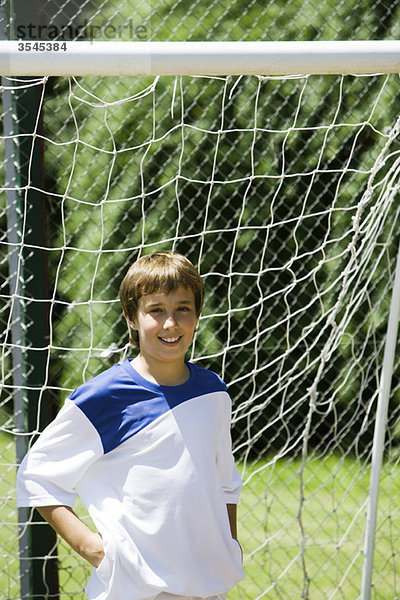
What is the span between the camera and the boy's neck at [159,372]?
151cm

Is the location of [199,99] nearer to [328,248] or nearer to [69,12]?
[69,12]

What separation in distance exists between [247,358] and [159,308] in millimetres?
2398

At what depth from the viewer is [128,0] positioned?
11.0 feet

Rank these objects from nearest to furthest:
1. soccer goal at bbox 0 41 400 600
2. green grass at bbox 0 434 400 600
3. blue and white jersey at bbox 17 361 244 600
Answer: blue and white jersey at bbox 17 361 244 600 < soccer goal at bbox 0 41 400 600 < green grass at bbox 0 434 400 600

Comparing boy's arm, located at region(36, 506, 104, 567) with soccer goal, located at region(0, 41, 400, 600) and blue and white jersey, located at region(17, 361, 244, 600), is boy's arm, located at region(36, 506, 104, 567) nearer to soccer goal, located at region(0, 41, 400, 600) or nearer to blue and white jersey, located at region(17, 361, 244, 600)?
blue and white jersey, located at region(17, 361, 244, 600)

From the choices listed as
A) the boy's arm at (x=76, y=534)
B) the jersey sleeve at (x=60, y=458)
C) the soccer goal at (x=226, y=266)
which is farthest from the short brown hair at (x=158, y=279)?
the soccer goal at (x=226, y=266)

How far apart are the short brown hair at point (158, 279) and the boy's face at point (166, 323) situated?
12mm

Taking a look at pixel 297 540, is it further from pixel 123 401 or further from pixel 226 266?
pixel 123 401

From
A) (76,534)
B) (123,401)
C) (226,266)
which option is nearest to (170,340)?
(123,401)

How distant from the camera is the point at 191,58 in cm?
172

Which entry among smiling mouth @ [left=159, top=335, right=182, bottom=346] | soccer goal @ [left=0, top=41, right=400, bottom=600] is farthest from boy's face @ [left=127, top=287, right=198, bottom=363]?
soccer goal @ [left=0, top=41, right=400, bottom=600]

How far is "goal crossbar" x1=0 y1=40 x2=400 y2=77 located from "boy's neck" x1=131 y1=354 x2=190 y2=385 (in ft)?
2.08

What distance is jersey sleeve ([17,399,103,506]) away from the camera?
1.43 m

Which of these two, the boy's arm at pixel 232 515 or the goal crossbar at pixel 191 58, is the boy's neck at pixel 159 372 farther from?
the goal crossbar at pixel 191 58
